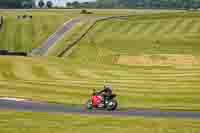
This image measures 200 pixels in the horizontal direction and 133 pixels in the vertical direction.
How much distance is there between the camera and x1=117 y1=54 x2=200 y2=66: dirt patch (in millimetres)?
84438

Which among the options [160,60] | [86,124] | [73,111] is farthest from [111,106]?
[160,60]

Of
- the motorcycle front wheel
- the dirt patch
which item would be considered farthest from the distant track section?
the motorcycle front wheel

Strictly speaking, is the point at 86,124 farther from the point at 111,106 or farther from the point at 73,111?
the point at 111,106

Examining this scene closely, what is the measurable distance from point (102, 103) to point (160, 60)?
42900 millimetres

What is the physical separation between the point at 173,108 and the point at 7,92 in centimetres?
1733

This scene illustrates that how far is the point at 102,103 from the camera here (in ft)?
146

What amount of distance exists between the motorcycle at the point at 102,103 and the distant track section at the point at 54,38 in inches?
2124

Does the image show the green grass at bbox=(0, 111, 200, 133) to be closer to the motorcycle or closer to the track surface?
the track surface

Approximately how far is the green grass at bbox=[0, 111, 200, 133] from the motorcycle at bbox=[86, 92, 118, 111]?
5.45m

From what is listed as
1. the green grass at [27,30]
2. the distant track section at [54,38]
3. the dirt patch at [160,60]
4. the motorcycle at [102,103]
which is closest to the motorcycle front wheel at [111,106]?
the motorcycle at [102,103]

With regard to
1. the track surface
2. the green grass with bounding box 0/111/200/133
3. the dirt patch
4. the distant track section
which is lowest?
the green grass with bounding box 0/111/200/133

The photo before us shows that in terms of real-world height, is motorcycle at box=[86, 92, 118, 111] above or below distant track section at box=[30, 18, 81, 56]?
below

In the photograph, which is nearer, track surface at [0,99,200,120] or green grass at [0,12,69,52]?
track surface at [0,99,200,120]

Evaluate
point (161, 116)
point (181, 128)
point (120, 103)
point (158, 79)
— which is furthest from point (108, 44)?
point (181, 128)
